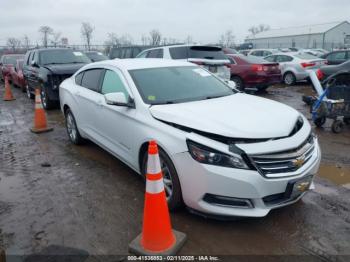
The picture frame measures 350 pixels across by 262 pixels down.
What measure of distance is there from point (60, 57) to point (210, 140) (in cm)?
883

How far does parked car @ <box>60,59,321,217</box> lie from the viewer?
304 cm

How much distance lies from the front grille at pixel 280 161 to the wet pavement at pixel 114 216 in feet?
2.20

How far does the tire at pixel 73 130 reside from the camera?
6.10 metres

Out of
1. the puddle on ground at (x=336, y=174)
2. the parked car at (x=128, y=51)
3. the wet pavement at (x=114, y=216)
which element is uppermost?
the parked car at (x=128, y=51)

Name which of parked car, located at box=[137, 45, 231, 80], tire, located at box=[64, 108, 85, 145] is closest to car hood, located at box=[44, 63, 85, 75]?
parked car, located at box=[137, 45, 231, 80]

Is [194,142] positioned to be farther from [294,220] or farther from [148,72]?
[148,72]

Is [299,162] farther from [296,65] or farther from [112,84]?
[296,65]

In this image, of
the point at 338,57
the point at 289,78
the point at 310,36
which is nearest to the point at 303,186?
the point at 289,78

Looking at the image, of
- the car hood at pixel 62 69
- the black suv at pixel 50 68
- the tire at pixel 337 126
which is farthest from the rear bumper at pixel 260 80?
the car hood at pixel 62 69

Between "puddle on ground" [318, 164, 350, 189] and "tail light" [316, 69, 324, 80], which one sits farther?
"tail light" [316, 69, 324, 80]

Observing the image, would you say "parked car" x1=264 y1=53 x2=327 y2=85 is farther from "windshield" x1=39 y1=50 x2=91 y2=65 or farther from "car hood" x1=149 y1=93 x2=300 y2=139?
"car hood" x1=149 y1=93 x2=300 y2=139

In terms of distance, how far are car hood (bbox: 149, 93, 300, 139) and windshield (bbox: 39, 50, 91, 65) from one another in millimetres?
7655

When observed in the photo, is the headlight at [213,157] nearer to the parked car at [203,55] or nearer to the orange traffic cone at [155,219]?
the orange traffic cone at [155,219]

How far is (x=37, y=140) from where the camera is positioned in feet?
22.6
